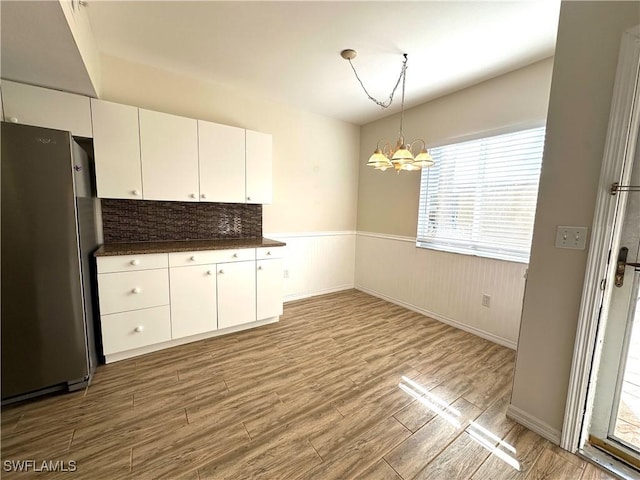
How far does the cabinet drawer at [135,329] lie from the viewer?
6.91 ft

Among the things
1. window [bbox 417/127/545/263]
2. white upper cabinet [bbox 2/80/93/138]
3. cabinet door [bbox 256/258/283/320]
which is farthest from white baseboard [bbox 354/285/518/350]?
white upper cabinet [bbox 2/80/93/138]

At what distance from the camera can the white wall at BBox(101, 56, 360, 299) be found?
8.62 ft

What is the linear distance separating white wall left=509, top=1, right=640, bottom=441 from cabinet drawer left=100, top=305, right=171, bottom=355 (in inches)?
108

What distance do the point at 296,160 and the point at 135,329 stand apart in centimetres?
268

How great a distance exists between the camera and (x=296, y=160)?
366 centimetres

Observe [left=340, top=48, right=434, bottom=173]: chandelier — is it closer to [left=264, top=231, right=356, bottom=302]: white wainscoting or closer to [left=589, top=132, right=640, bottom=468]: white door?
[left=589, top=132, right=640, bottom=468]: white door

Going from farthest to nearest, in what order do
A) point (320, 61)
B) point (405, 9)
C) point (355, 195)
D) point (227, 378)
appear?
point (355, 195) < point (320, 61) < point (227, 378) < point (405, 9)

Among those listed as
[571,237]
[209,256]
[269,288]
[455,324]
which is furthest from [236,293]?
[571,237]

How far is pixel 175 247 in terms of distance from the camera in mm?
2408

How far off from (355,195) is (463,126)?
6.08ft

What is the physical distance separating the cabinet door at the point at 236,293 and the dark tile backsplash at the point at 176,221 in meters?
0.66

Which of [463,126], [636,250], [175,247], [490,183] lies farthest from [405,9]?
[175,247]

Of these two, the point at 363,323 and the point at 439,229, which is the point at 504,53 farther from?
the point at 363,323

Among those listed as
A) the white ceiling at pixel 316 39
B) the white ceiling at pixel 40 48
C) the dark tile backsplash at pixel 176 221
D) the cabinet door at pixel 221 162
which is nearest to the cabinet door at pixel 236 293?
the dark tile backsplash at pixel 176 221
